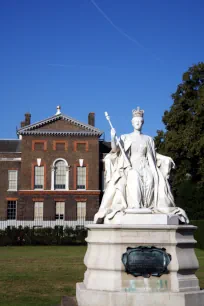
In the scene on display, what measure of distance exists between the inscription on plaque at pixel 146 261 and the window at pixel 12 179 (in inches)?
1710

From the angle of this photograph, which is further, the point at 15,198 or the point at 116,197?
the point at 15,198

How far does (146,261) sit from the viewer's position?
28.7 feet

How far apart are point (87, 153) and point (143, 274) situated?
141 ft

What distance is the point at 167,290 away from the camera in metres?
8.66

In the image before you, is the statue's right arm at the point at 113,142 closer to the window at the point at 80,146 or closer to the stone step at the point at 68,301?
the stone step at the point at 68,301

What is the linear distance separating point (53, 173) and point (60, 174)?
0.77 m

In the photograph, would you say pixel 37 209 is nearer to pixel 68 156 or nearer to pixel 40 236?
pixel 68 156

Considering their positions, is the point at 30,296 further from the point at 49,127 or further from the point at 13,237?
the point at 49,127

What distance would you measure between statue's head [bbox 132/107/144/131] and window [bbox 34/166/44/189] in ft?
136

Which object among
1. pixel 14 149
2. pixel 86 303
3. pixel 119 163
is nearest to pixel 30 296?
pixel 86 303

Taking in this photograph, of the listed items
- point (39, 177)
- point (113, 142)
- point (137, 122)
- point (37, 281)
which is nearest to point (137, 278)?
point (113, 142)

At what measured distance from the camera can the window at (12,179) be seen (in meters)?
51.2

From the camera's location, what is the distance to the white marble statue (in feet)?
30.6

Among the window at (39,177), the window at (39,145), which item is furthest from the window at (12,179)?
the window at (39,145)
